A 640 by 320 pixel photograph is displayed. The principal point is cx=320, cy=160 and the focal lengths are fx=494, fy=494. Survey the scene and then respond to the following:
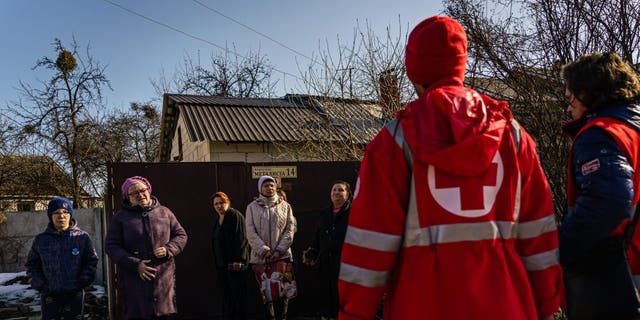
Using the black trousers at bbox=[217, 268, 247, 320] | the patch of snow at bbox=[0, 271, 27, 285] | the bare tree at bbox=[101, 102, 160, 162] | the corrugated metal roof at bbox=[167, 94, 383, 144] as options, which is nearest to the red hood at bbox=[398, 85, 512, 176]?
the black trousers at bbox=[217, 268, 247, 320]

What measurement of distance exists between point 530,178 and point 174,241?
384cm

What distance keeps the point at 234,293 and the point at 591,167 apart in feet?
16.0

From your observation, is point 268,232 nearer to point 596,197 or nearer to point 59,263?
point 59,263

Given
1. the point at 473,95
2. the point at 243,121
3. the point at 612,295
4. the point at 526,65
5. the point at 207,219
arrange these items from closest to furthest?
the point at 473,95 < the point at 612,295 < the point at 526,65 < the point at 207,219 < the point at 243,121

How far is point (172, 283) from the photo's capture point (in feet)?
15.8

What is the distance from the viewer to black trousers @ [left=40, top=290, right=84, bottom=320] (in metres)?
4.68

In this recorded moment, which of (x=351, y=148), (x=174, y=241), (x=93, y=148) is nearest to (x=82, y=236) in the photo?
(x=174, y=241)

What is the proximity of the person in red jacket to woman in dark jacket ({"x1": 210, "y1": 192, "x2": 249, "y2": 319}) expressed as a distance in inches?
180

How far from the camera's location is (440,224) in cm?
169

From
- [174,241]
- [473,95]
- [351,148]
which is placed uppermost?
[351,148]

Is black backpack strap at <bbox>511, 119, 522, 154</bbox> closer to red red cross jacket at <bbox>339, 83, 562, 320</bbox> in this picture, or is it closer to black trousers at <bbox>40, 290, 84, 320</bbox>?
red red cross jacket at <bbox>339, 83, 562, 320</bbox>

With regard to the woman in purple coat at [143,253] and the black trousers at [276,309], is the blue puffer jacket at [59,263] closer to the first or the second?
the woman in purple coat at [143,253]

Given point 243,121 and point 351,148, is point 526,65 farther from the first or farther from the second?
point 243,121

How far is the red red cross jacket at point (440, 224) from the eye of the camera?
1.65 m
